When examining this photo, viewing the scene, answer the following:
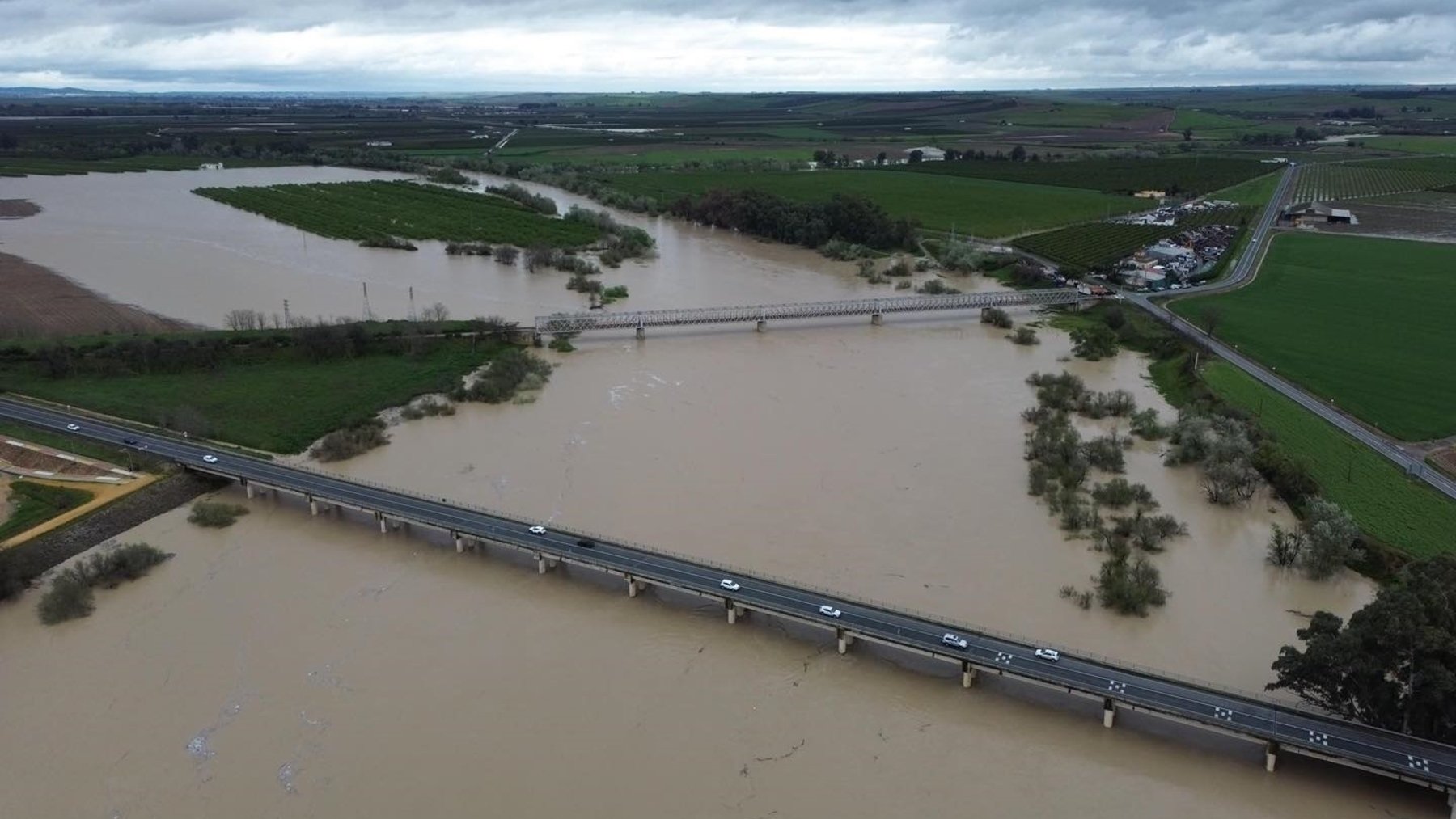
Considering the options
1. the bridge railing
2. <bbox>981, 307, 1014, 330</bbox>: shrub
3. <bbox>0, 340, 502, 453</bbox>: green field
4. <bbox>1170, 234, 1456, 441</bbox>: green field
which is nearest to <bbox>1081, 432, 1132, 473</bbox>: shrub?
<bbox>1170, 234, 1456, 441</bbox>: green field

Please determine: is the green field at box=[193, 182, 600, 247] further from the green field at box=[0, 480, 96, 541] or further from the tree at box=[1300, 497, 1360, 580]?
the tree at box=[1300, 497, 1360, 580]

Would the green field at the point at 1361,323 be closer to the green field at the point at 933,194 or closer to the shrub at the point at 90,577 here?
the green field at the point at 933,194

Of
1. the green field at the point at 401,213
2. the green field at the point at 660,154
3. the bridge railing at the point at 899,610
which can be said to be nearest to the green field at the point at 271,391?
the bridge railing at the point at 899,610

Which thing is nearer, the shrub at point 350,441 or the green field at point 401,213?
the shrub at point 350,441

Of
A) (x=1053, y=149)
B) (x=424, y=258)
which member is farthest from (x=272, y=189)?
(x=1053, y=149)

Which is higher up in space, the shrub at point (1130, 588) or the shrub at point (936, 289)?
the shrub at point (936, 289)

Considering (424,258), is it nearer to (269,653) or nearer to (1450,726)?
(269,653)
